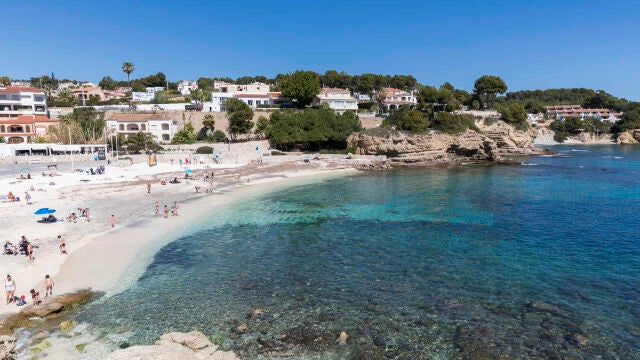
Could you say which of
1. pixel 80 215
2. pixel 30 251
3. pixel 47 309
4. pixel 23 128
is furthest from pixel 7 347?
pixel 23 128

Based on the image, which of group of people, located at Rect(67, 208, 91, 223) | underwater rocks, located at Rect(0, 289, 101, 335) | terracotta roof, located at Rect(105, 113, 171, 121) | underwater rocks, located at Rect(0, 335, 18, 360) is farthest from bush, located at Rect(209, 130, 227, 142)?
underwater rocks, located at Rect(0, 335, 18, 360)

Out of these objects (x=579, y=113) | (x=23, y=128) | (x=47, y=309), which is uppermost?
(x=579, y=113)

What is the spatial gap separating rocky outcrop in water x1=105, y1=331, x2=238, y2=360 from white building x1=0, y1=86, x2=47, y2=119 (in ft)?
269

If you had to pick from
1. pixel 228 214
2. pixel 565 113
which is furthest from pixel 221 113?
pixel 565 113

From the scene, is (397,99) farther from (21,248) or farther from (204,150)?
(21,248)

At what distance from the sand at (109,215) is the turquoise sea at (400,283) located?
1851 millimetres

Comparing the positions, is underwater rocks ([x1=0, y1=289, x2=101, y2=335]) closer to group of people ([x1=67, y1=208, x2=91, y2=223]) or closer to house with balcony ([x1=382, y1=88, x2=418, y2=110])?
group of people ([x1=67, y1=208, x2=91, y2=223])

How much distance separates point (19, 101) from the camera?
78.1 meters

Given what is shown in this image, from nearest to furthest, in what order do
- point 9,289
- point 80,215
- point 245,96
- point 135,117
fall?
1. point 9,289
2. point 80,215
3. point 135,117
4. point 245,96

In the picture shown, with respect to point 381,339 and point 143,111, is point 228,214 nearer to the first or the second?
point 381,339

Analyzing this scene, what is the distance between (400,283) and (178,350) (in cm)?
1098

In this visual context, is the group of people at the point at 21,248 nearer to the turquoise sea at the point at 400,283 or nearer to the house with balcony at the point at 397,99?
the turquoise sea at the point at 400,283

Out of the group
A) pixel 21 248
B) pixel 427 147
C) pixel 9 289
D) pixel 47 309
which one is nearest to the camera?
pixel 47 309

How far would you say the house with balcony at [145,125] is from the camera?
75688 millimetres
